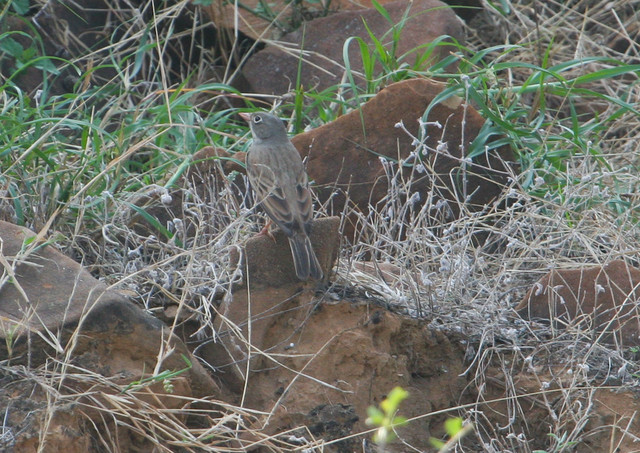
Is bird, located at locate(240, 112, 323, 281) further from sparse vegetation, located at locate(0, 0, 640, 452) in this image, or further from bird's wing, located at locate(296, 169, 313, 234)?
sparse vegetation, located at locate(0, 0, 640, 452)

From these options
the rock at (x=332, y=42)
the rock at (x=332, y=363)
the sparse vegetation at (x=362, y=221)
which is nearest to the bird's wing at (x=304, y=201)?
the sparse vegetation at (x=362, y=221)

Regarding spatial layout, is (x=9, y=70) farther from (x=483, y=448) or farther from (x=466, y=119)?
(x=483, y=448)

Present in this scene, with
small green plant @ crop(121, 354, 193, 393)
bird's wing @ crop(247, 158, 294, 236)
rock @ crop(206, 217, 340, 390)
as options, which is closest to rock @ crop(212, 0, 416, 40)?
bird's wing @ crop(247, 158, 294, 236)

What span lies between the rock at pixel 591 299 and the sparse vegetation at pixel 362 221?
0.37 feet

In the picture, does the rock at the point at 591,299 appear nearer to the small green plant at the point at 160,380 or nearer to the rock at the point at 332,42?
the small green plant at the point at 160,380

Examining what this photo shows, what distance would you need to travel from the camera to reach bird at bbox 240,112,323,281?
4625mm

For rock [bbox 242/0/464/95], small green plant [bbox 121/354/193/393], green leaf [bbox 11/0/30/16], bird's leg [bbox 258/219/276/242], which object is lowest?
rock [bbox 242/0/464/95]

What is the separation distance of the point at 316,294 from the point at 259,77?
12.2 ft

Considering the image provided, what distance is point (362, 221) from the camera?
17.4ft

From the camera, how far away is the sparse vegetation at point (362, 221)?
4.44m

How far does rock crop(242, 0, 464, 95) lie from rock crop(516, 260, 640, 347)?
10.4 feet

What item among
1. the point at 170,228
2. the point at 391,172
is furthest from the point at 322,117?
the point at 170,228

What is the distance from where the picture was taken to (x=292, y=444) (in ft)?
13.4

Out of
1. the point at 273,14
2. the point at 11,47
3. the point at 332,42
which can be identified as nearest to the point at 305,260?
the point at 11,47
